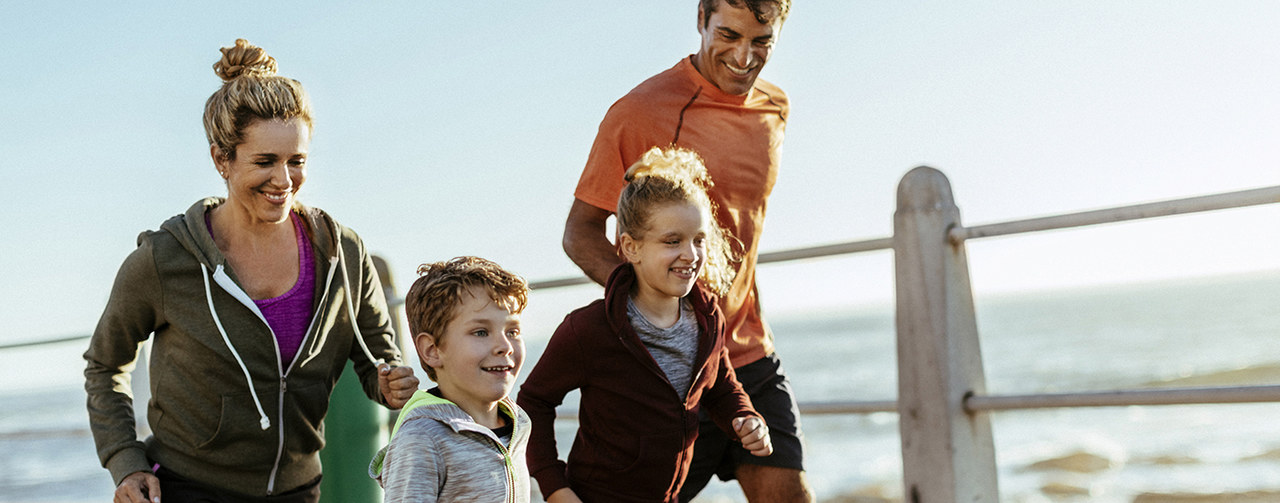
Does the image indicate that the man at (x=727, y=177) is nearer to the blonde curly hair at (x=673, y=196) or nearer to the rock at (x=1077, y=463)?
the blonde curly hair at (x=673, y=196)

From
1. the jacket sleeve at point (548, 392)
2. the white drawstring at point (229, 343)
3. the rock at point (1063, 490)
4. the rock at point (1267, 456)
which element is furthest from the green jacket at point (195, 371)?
the rock at point (1267, 456)

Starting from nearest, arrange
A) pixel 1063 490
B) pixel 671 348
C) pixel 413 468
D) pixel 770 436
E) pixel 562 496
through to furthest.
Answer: pixel 413 468 < pixel 562 496 < pixel 671 348 < pixel 770 436 < pixel 1063 490

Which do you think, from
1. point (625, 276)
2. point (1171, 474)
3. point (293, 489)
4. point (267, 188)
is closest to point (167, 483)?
point (293, 489)

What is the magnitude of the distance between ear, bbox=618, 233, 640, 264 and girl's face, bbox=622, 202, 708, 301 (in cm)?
1

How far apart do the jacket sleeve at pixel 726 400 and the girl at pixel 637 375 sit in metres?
0.07

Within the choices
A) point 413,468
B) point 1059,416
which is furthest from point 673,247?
point 1059,416

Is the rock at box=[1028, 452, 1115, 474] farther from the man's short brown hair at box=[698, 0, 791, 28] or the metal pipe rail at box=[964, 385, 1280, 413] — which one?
the man's short brown hair at box=[698, 0, 791, 28]

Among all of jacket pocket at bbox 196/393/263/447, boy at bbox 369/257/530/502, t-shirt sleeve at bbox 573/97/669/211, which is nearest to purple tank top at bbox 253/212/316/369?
A: jacket pocket at bbox 196/393/263/447

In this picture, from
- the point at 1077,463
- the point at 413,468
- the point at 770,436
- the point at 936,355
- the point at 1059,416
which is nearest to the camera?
the point at 413,468

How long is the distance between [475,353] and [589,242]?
0.57 meters

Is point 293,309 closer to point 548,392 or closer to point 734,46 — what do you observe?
point 548,392

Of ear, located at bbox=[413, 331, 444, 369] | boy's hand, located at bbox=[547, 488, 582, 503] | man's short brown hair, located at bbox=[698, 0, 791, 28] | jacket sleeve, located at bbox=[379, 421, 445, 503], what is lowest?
boy's hand, located at bbox=[547, 488, 582, 503]

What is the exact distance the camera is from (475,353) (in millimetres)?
1936

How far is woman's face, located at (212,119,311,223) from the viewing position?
222cm
